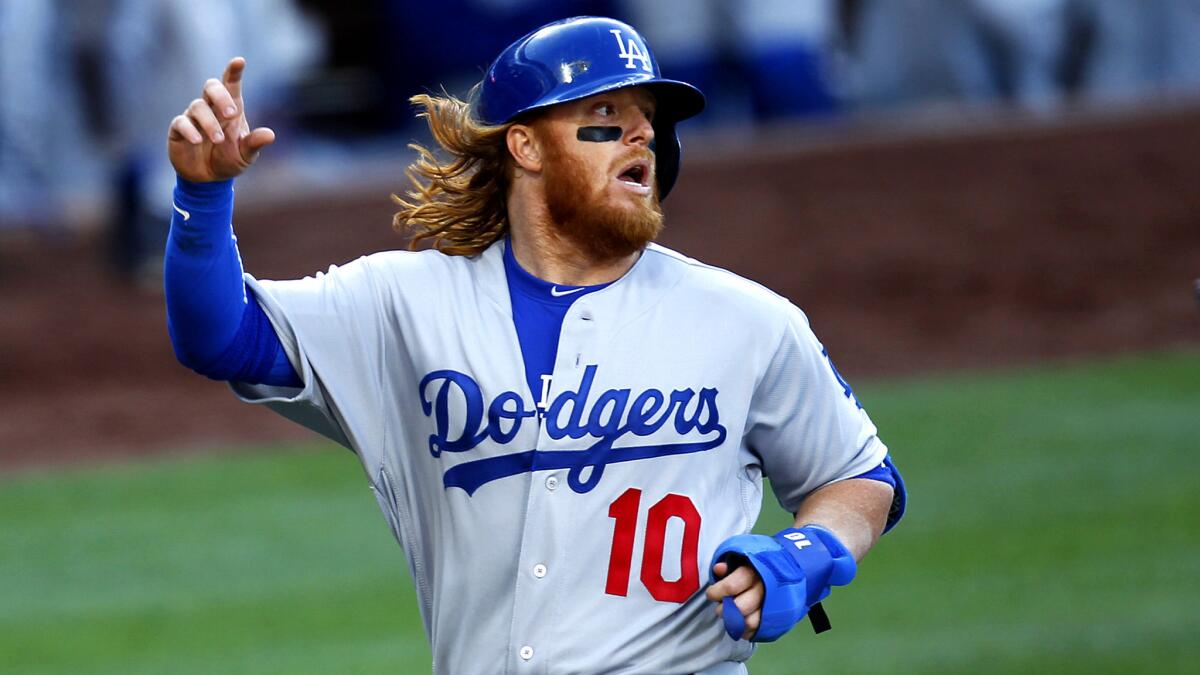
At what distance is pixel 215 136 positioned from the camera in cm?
307

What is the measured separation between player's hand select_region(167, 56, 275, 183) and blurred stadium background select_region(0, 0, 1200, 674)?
158 inches

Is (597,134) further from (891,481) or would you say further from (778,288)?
(778,288)

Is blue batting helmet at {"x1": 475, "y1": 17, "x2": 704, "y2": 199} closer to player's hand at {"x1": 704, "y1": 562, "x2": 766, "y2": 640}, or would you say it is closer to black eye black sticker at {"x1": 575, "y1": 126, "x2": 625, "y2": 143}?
black eye black sticker at {"x1": 575, "y1": 126, "x2": 625, "y2": 143}

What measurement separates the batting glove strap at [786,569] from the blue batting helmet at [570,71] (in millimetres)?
806

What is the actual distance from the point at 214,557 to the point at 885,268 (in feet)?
17.1

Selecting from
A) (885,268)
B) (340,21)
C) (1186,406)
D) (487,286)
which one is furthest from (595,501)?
(340,21)

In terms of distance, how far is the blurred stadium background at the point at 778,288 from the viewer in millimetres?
7500

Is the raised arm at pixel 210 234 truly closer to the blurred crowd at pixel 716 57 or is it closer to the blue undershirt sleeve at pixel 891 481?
the blue undershirt sleeve at pixel 891 481

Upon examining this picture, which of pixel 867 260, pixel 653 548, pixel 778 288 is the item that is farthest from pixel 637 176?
pixel 867 260

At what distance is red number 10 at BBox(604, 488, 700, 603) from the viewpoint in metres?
3.23

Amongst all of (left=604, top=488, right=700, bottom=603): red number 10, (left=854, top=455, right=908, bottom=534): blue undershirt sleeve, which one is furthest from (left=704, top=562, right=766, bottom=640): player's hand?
(left=854, top=455, right=908, bottom=534): blue undershirt sleeve

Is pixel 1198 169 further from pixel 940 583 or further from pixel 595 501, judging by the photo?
pixel 595 501

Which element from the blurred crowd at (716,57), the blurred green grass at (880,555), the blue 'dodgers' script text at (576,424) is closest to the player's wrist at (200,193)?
the blue 'dodgers' script text at (576,424)

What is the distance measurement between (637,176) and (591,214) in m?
0.13
